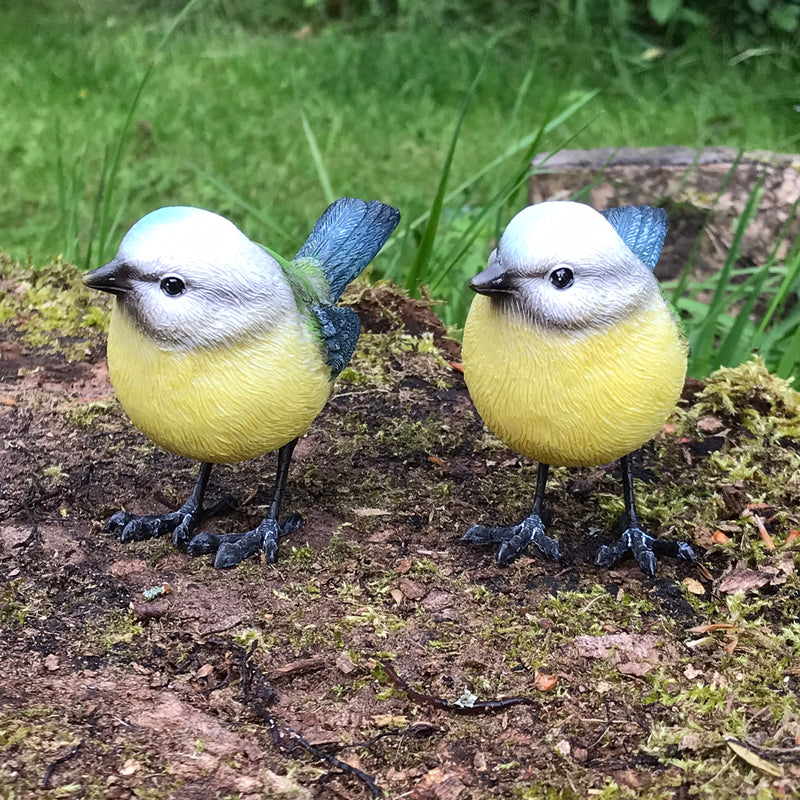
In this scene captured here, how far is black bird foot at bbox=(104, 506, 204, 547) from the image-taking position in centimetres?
231

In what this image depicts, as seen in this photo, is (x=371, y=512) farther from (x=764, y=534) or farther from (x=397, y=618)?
(x=764, y=534)

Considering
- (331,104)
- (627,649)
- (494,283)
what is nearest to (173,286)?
(494,283)

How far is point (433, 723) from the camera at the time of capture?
1.83m

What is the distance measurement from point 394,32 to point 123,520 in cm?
624

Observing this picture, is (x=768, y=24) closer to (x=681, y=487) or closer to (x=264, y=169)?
(x=264, y=169)

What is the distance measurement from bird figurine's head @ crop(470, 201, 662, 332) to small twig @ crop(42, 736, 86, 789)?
105 cm

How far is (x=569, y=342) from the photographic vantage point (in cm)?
198

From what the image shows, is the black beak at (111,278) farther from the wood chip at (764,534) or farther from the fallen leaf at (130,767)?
the wood chip at (764,534)

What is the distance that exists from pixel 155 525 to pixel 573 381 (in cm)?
102

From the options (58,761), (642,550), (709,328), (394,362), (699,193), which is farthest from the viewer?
(699,193)

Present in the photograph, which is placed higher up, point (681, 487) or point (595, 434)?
point (595, 434)

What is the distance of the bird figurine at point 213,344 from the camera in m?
1.95

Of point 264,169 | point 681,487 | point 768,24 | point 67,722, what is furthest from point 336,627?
point 768,24

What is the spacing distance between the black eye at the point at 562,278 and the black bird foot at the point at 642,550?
2.20 feet
